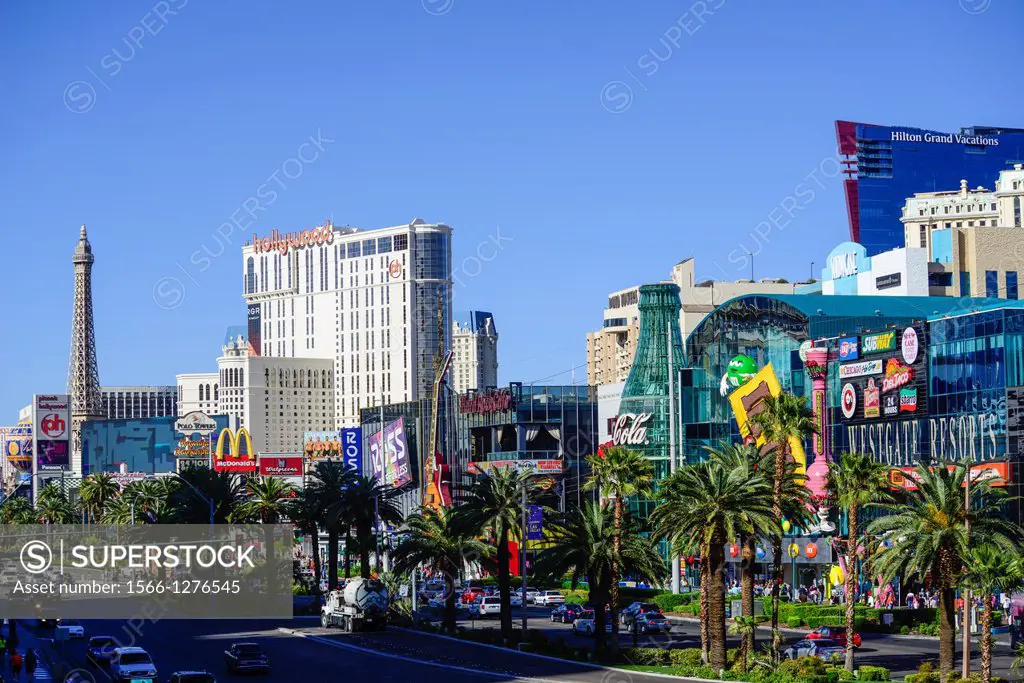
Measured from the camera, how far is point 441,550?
8712cm

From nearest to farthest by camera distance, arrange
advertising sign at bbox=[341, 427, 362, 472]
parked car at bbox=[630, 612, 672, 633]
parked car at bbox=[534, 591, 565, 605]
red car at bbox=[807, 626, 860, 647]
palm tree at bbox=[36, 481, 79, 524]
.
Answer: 1. red car at bbox=[807, 626, 860, 647]
2. parked car at bbox=[630, 612, 672, 633]
3. parked car at bbox=[534, 591, 565, 605]
4. palm tree at bbox=[36, 481, 79, 524]
5. advertising sign at bbox=[341, 427, 362, 472]

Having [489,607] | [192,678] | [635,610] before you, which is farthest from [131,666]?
[489,607]

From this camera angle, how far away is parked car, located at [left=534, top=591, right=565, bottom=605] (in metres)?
110

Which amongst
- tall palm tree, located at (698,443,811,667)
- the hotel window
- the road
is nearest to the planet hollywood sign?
the hotel window

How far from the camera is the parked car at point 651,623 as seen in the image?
8238 cm

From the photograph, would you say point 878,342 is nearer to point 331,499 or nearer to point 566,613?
point 566,613

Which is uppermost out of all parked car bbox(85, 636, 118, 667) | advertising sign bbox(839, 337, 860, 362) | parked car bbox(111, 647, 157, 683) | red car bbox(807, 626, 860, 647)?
advertising sign bbox(839, 337, 860, 362)

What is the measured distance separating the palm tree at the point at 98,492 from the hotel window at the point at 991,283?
96.4 m

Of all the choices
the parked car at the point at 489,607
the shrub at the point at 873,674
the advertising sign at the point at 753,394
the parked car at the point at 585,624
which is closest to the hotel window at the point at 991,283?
the advertising sign at the point at 753,394

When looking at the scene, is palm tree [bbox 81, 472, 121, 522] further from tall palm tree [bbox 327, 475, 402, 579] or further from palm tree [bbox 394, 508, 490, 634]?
palm tree [bbox 394, 508, 490, 634]

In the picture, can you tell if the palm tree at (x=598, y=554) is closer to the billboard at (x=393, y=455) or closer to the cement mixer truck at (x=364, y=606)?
the cement mixer truck at (x=364, y=606)

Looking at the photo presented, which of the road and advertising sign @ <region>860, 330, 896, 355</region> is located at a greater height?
advertising sign @ <region>860, 330, 896, 355</region>

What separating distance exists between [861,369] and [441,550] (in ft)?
104

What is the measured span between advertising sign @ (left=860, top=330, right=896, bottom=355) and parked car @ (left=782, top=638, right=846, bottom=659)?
30.9 meters
